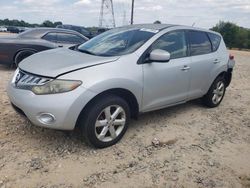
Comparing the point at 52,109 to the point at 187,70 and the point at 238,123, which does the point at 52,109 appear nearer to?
the point at 187,70

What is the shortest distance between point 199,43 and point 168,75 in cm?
123

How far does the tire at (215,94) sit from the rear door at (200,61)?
0.25 metres

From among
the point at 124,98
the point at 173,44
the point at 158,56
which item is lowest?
the point at 124,98

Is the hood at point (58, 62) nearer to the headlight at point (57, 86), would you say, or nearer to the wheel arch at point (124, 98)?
the headlight at point (57, 86)

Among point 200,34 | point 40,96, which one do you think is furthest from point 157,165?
point 200,34

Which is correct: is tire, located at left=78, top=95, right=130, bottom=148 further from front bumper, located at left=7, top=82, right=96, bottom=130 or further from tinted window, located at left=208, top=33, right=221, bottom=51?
tinted window, located at left=208, top=33, right=221, bottom=51

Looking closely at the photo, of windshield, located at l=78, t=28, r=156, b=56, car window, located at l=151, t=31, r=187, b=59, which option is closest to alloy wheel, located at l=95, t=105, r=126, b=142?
windshield, located at l=78, t=28, r=156, b=56

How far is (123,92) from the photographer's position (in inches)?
151

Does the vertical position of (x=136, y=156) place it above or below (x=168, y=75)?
below

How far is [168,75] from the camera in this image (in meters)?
4.35

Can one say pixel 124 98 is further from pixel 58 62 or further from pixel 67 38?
pixel 67 38

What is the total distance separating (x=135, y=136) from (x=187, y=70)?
1.41m

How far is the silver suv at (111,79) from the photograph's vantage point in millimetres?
3340

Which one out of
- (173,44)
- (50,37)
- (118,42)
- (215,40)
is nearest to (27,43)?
(50,37)
